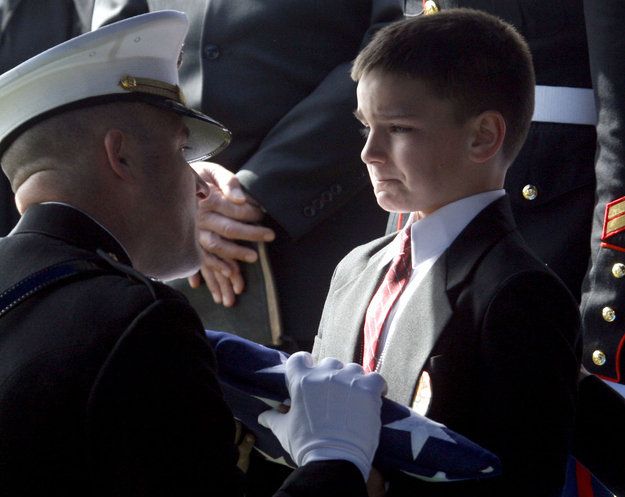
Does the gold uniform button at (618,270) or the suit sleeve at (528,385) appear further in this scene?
the gold uniform button at (618,270)

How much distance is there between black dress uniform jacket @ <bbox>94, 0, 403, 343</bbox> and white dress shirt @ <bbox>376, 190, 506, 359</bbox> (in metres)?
0.91

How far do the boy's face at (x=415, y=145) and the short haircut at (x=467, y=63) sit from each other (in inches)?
1.1

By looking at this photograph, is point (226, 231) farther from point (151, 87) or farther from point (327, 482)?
point (327, 482)

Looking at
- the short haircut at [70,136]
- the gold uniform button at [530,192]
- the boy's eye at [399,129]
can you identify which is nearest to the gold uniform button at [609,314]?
the gold uniform button at [530,192]

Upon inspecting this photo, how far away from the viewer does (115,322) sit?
4.10 feet

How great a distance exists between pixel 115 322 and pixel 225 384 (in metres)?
0.31

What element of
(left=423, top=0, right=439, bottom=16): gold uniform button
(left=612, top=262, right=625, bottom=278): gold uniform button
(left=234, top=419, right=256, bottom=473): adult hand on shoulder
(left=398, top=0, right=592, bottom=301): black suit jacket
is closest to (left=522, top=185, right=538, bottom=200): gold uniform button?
(left=398, top=0, right=592, bottom=301): black suit jacket

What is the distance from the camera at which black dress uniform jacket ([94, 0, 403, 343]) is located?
8.16 ft

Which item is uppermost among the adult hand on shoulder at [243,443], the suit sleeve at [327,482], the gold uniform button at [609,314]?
the suit sleeve at [327,482]

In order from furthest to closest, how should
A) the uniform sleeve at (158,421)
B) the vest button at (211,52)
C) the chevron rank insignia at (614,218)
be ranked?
the vest button at (211,52) < the chevron rank insignia at (614,218) < the uniform sleeve at (158,421)

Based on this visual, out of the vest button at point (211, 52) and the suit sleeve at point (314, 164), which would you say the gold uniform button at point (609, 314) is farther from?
the vest button at point (211, 52)

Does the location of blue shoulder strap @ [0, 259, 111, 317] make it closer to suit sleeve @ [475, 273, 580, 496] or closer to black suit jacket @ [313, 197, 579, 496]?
black suit jacket @ [313, 197, 579, 496]

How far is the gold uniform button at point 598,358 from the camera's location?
6.12 ft

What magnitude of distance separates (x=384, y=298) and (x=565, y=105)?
808 mm
